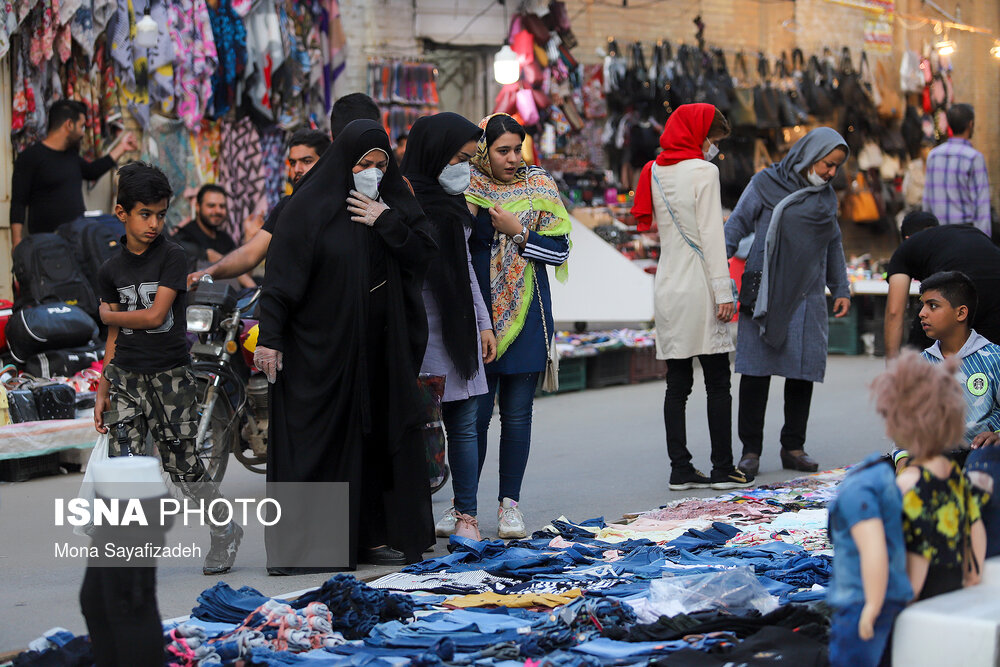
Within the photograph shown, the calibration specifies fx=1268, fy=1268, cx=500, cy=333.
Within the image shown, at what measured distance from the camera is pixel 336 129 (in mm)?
6152

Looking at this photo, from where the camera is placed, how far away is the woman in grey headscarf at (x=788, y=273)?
7.04 m

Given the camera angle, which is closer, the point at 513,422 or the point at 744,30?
the point at 513,422

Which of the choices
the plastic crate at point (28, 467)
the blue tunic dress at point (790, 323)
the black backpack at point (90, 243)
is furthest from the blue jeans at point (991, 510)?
the black backpack at point (90, 243)

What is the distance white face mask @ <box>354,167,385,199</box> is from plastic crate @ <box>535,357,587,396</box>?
5.72 metres

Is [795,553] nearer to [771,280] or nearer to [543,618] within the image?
[543,618]

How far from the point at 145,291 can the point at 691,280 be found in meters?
3.00

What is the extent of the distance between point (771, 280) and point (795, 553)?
94.8 inches

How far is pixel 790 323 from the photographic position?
709 centimetres

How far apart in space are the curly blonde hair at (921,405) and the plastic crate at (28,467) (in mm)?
5611

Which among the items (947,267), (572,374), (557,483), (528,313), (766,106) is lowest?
(557,483)

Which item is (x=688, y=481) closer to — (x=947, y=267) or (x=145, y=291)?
(x=947, y=267)

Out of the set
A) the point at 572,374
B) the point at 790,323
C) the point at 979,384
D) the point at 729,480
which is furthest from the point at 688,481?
the point at 572,374

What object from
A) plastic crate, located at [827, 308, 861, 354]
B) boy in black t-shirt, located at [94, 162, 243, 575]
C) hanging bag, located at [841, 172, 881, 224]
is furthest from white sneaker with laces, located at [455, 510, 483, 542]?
hanging bag, located at [841, 172, 881, 224]

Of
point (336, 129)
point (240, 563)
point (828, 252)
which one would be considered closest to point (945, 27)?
point (828, 252)
